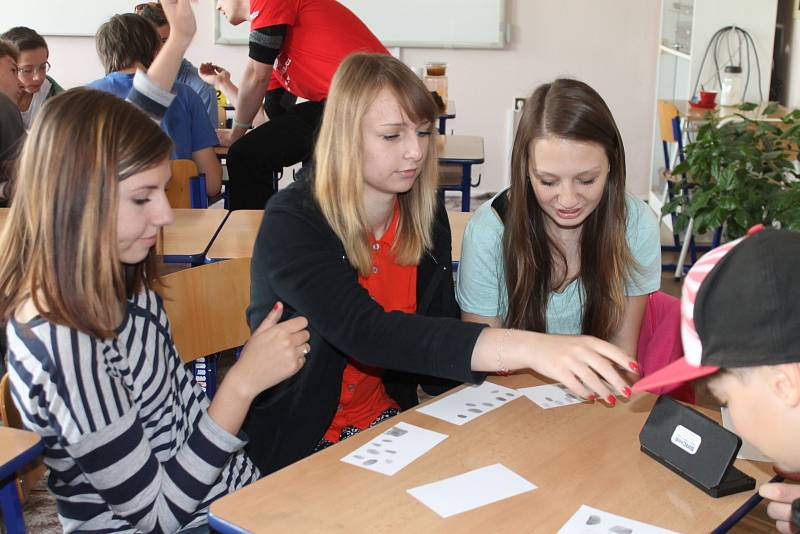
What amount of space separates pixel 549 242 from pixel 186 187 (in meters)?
2.05

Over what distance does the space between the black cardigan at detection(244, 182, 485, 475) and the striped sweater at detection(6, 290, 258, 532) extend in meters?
0.24

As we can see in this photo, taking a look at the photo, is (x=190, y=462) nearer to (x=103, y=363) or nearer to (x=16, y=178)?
(x=103, y=363)

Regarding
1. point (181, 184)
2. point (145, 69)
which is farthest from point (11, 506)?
point (145, 69)

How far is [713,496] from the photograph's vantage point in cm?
134

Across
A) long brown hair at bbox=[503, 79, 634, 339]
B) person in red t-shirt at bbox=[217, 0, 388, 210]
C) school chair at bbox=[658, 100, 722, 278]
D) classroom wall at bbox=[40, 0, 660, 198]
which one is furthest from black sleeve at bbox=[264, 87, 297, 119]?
classroom wall at bbox=[40, 0, 660, 198]

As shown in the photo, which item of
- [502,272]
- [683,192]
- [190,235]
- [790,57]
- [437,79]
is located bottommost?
[683,192]

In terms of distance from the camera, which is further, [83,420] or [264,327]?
[264,327]

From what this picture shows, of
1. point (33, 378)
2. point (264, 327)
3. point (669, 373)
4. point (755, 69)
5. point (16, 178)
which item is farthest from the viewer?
point (755, 69)

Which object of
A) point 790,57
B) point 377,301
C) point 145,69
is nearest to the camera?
point 377,301

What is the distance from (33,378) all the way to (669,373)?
2.88 ft

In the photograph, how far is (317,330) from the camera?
179 cm

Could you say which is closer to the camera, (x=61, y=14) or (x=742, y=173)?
(x=742, y=173)

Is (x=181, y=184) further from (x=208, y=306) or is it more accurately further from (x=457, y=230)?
(x=208, y=306)

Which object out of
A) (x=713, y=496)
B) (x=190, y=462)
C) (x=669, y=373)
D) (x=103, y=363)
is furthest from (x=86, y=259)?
(x=713, y=496)
